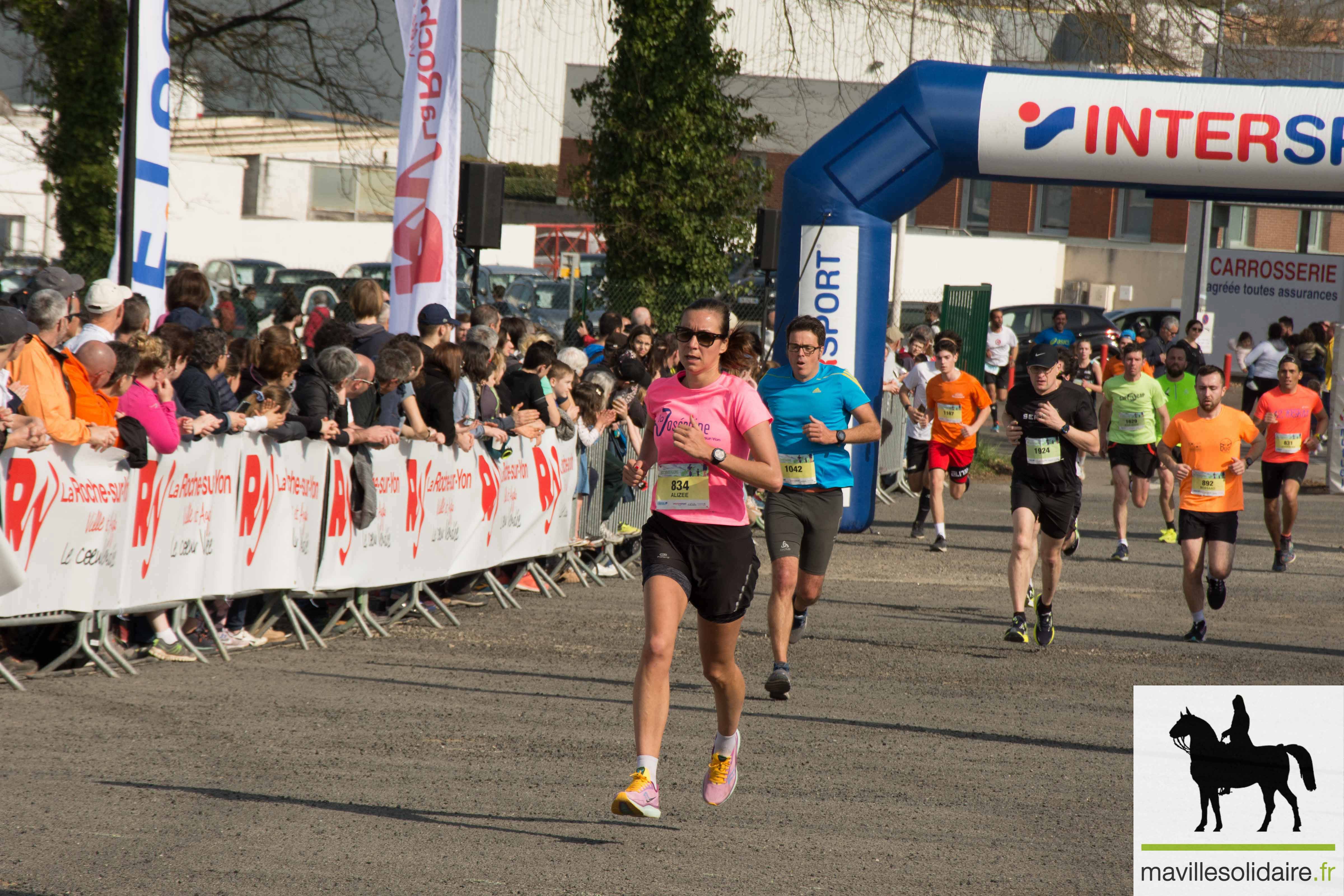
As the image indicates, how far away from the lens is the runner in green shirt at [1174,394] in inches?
640

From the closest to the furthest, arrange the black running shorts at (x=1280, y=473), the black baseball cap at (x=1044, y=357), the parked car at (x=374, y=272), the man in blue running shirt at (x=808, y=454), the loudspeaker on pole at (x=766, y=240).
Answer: the man in blue running shirt at (x=808, y=454)
the black baseball cap at (x=1044, y=357)
the black running shorts at (x=1280, y=473)
the loudspeaker on pole at (x=766, y=240)
the parked car at (x=374, y=272)

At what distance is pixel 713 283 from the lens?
21516mm

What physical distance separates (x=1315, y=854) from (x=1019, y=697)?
17.3 ft

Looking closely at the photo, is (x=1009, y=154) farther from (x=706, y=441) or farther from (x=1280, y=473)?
(x=706, y=441)

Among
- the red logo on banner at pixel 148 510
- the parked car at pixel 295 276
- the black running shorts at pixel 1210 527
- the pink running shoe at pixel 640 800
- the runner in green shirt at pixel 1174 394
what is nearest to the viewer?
the pink running shoe at pixel 640 800

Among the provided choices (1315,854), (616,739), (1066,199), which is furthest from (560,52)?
(1315,854)

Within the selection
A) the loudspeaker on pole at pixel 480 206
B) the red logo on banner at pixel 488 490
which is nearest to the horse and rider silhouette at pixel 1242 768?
the red logo on banner at pixel 488 490

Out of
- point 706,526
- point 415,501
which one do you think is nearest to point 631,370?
point 415,501

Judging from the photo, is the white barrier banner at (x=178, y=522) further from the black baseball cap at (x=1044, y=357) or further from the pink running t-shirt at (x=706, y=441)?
the black baseball cap at (x=1044, y=357)

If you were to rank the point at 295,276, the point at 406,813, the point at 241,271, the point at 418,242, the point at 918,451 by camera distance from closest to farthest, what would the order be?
the point at 406,813, the point at 418,242, the point at 918,451, the point at 295,276, the point at 241,271

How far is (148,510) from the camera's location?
26.2 feet

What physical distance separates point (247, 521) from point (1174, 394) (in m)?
11.1

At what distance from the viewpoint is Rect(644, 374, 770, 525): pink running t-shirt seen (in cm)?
598

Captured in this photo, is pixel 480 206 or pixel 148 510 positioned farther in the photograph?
pixel 480 206
